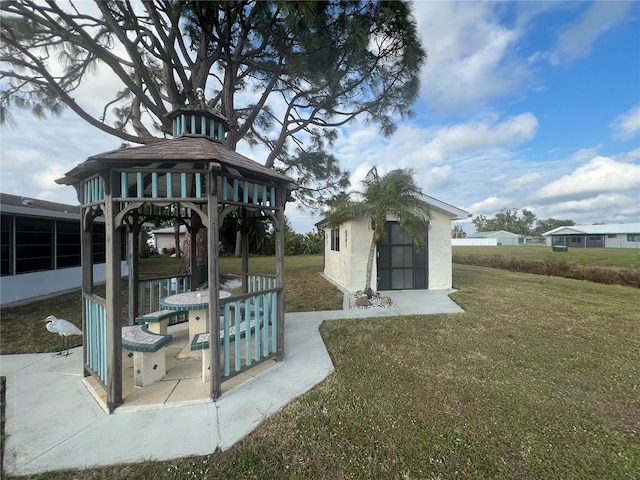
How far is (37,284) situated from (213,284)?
9.47m

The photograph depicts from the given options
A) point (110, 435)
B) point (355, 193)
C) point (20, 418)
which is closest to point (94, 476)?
point (110, 435)

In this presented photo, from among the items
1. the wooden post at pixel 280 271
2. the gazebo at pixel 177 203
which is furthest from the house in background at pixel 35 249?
the wooden post at pixel 280 271

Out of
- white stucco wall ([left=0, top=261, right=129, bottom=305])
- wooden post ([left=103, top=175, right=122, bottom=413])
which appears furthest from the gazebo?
white stucco wall ([left=0, top=261, right=129, bottom=305])

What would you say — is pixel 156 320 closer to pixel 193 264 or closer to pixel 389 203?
pixel 193 264

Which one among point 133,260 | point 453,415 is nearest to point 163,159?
point 133,260

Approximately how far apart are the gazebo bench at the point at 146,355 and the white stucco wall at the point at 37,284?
301 inches

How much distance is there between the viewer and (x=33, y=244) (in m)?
8.27

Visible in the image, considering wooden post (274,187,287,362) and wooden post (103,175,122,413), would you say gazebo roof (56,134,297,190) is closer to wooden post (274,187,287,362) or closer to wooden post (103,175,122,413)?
wooden post (103,175,122,413)

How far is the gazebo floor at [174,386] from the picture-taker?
2.77 m

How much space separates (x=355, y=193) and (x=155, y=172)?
221 inches

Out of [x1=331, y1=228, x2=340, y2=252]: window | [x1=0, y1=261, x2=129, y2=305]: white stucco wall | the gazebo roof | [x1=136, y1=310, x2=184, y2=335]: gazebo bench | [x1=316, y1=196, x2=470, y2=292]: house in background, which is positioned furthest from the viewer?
[x1=331, y1=228, x2=340, y2=252]: window

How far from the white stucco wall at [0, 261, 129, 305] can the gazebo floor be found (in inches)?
274

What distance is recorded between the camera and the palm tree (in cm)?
687

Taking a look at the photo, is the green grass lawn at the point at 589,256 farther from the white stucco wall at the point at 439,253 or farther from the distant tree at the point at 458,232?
the distant tree at the point at 458,232
